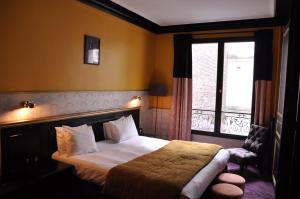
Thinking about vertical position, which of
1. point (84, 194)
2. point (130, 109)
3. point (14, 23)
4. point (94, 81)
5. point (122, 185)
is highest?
point (14, 23)

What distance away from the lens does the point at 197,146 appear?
3.75m

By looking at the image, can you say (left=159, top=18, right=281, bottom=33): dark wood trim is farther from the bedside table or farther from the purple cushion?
the bedside table

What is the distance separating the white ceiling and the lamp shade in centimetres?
137

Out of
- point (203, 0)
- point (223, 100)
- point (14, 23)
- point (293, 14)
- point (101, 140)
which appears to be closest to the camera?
point (293, 14)

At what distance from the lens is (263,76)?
14.9 ft

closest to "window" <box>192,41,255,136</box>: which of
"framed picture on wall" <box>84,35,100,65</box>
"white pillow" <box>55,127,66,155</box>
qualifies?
"framed picture on wall" <box>84,35,100,65</box>

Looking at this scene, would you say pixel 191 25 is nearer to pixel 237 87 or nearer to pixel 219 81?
pixel 219 81

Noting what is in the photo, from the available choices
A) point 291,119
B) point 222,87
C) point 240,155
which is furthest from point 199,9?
point 291,119

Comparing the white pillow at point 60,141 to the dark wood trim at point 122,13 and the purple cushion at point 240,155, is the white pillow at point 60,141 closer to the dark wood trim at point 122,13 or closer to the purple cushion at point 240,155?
the dark wood trim at point 122,13

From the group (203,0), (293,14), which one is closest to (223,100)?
(203,0)

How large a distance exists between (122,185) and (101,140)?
1.62 metres

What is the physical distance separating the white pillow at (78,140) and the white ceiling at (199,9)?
2116mm

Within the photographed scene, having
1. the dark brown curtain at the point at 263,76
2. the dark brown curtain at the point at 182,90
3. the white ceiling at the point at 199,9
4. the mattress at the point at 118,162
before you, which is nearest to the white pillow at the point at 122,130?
the mattress at the point at 118,162

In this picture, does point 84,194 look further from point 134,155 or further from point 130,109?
point 130,109
